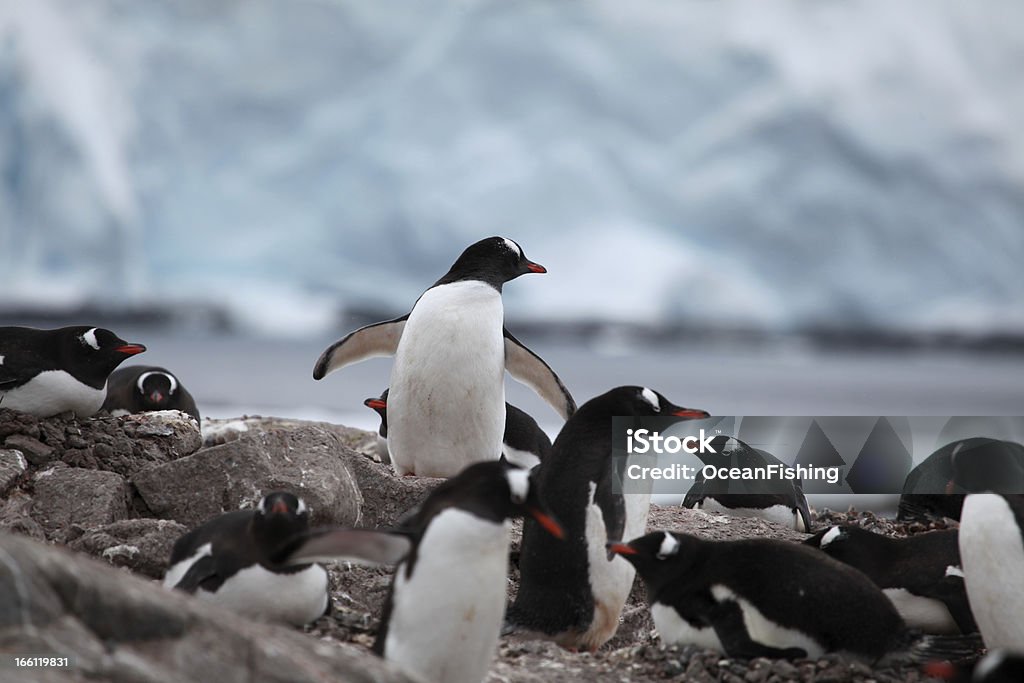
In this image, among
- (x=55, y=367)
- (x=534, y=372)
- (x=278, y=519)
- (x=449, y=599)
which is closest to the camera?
(x=449, y=599)

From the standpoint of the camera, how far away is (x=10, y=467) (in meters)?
3.76

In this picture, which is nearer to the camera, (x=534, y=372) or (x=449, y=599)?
(x=449, y=599)

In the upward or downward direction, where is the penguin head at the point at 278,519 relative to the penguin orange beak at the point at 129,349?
downward

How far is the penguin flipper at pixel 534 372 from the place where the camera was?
4.94 m

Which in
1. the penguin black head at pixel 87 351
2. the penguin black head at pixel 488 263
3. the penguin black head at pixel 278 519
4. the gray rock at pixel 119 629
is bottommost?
the gray rock at pixel 119 629

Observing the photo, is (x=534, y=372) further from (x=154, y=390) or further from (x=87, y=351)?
(x=154, y=390)

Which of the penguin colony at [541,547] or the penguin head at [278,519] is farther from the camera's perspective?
the penguin head at [278,519]

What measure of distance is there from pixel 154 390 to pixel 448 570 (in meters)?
3.58

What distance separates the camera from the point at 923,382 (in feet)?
50.3

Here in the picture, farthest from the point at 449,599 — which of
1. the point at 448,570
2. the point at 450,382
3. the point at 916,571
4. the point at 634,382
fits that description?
the point at 634,382

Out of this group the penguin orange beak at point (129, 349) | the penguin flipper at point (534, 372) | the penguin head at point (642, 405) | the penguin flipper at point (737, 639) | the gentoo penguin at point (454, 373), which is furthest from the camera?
the penguin flipper at point (534, 372)

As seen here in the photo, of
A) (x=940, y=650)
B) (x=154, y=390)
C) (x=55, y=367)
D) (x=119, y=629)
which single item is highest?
(x=154, y=390)

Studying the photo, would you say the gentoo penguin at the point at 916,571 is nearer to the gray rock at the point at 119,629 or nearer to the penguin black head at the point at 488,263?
the penguin black head at the point at 488,263

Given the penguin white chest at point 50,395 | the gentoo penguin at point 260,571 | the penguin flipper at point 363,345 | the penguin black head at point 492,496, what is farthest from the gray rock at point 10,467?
the penguin black head at point 492,496
